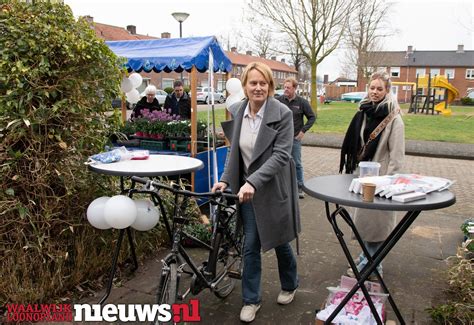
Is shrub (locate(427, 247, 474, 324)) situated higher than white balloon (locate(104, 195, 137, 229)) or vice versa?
white balloon (locate(104, 195, 137, 229))

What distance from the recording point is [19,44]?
298cm

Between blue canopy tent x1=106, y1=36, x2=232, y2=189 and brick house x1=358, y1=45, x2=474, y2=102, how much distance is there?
53996 millimetres

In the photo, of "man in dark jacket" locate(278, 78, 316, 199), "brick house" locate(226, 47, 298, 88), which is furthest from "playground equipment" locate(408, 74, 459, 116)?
"brick house" locate(226, 47, 298, 88)

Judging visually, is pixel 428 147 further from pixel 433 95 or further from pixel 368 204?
pixel 433 95

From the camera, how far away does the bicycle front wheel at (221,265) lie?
2.95m

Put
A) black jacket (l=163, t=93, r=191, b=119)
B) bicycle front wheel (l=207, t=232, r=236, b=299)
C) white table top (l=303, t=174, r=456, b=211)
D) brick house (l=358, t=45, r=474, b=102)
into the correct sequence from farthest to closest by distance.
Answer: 1. brick house (l=358, t=45, r=474, b=102)
2. black jacket (l=163, t=93, r=191, b=119)
3. bicycle front wheel (l=207, t=232, r=236, b=299)
4. white table top (l=303, t=174, r=456, b=211)

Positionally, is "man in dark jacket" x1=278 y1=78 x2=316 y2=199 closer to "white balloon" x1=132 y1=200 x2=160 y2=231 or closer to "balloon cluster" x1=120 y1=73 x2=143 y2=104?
"balloon cluster" x1=120 y1=73 x2=143 y2=104

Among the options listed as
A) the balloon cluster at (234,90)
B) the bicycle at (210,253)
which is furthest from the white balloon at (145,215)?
the balloon cluster at (234,90)

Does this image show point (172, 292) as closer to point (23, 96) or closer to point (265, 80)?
point (265, 80)

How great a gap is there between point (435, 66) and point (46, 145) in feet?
211

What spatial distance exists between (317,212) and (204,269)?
10.4 ft

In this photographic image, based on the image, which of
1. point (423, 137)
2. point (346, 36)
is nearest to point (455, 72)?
point (346, 36)

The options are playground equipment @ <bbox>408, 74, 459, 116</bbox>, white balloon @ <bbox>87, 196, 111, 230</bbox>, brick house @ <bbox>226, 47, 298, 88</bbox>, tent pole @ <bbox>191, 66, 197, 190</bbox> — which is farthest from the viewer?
brick house @ <bbox>226, 47, 298, 88</bbox>

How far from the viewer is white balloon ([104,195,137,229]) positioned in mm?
2949
